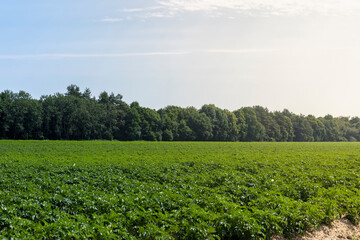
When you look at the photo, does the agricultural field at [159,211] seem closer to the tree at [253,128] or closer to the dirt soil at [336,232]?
the dirt soil at [336,232]

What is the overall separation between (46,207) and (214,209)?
5.37 metres

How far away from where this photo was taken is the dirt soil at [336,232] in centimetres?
1030

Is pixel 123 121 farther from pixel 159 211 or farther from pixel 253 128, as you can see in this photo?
pixel 159 211

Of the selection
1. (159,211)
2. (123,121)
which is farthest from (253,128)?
(159,211)

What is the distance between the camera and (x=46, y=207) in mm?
9242

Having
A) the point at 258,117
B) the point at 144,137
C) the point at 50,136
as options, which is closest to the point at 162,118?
the point at 144,137

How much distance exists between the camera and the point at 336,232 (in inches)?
428

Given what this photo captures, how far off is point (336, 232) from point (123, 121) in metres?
87.3

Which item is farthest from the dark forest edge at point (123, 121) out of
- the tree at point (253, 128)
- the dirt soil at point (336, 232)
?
the dirt soil at point (336, 232)

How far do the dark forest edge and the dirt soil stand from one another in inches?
2959

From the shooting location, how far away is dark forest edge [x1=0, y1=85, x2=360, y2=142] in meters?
75.6

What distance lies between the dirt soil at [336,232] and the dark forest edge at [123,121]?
7516 centimetres

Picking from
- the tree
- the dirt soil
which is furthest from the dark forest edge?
the dirt soil

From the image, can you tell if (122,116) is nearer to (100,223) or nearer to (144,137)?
(144,137)
